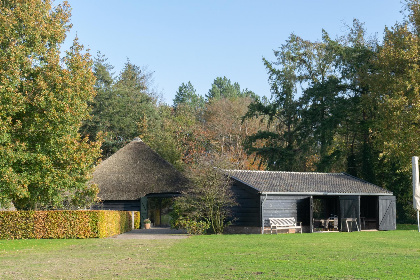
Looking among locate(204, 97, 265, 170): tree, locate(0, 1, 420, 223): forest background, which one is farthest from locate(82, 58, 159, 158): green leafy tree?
locate(204, 97, 265, 170): tree

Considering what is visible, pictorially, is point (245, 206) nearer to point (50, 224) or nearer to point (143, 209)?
point (50, 224)

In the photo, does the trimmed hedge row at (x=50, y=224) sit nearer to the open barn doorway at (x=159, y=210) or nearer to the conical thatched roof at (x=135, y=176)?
the conical thatched roof at (x=135, y=176)

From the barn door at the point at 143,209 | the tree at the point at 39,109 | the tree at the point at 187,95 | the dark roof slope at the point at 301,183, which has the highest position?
the tree at the point at 187,95

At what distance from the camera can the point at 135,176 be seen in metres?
37.9

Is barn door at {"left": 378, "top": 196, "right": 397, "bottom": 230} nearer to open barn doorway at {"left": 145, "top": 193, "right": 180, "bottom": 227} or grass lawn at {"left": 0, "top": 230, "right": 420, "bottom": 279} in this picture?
open barn doorway at {"left": 145, "top": 193, "right": 180, "bottom": 227}

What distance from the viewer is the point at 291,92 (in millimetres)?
44750

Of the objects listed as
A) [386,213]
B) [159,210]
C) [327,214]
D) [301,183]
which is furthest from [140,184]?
[386,213]

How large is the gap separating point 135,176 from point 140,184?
898 mm

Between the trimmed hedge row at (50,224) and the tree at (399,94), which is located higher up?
the tree at (399,94)

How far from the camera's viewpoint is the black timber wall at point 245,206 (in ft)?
94.2

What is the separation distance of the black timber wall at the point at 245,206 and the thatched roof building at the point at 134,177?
6.27m

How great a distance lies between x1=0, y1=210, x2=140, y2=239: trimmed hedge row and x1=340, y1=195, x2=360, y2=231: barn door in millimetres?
13820

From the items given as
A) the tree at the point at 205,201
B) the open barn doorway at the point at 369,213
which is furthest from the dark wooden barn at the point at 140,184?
the open barn doorway at the point at 369,213

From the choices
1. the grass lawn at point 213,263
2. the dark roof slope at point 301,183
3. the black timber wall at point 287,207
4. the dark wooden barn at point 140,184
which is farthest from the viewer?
the dark wooden barn at point 140,184
